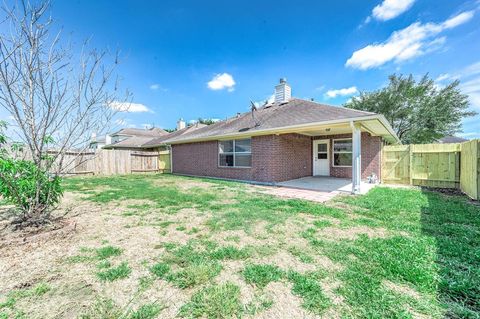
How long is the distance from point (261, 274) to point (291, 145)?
27.2ft

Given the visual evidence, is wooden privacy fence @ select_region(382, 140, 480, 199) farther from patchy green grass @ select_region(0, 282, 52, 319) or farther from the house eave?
patchy green grass @ select_region(0, 282, 52, 319)

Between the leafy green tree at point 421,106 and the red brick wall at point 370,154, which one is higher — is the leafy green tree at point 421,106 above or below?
above

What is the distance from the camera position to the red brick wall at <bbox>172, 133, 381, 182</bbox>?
9.19 metres

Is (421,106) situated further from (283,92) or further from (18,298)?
(18,298)

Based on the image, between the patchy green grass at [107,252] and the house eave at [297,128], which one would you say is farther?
the house eave at [297,128]

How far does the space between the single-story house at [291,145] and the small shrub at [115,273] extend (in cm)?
684

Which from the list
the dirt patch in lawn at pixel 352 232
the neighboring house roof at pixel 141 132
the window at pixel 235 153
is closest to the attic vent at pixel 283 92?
the window at pixel 235 153

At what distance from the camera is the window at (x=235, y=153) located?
33.3ft

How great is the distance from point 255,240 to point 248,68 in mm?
12050

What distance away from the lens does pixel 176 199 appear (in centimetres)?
624

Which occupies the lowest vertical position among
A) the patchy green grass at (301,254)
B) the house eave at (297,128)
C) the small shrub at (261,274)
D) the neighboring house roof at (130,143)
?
the patchy green grass at (301,254)

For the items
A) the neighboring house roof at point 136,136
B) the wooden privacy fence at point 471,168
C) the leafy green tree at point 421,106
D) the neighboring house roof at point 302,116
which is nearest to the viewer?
the wooden privacy fence at point 471,168

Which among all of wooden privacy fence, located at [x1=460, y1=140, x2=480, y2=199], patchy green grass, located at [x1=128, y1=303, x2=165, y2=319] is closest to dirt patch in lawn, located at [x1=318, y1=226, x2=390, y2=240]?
patchy green grass, located at [x1=128, y1=303, x2=165, y2=319]

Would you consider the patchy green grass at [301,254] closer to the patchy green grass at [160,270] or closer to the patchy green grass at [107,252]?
the patchy green grass at [160,270]
